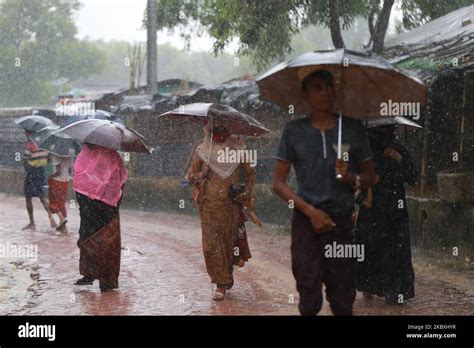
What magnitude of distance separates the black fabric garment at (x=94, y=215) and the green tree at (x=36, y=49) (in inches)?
1266

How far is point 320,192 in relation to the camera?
4.84 m

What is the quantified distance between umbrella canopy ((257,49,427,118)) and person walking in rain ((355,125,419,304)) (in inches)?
74.9

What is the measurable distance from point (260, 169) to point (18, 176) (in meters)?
9.84

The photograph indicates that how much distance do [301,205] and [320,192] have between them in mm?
154

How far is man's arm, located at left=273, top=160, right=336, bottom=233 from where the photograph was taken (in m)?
4.74

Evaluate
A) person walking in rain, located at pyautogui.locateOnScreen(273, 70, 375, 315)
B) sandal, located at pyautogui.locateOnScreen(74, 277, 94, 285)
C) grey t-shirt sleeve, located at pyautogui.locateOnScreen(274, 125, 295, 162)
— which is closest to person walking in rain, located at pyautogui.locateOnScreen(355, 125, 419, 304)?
person walking in rain, located at pyautogui.locateOnScreen(273, 70, 375, 315)

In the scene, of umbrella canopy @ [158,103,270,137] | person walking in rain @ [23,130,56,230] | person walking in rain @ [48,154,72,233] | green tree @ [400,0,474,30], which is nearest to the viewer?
umbrella canopy @ [158,103,270,137]

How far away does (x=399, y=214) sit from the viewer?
748 centimetres

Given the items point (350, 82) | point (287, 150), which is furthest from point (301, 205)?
point (350, 82)

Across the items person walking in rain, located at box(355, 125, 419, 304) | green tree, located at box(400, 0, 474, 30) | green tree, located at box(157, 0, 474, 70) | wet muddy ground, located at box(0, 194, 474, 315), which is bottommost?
wet muddy ground, located at box(0, 194, 474, 315)

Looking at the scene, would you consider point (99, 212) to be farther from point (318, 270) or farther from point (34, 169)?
point (34, 169)

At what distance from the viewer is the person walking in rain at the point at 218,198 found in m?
7.78

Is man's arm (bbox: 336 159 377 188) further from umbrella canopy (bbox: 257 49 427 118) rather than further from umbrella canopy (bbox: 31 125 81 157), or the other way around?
umbrella canopy (bbox: 31 125 81 157)

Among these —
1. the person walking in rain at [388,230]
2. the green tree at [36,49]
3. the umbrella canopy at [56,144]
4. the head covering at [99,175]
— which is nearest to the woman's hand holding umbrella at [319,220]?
the person walking in rain at [388,230]
